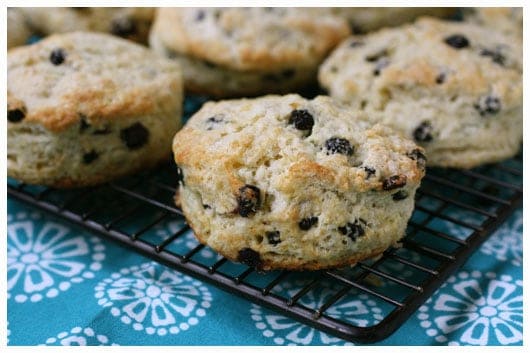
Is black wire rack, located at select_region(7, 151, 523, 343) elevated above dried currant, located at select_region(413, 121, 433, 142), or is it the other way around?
dried currant, located at select_region(413, 121, 433, 142)

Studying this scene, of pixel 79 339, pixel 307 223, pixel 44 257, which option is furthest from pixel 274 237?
pixel 44 257

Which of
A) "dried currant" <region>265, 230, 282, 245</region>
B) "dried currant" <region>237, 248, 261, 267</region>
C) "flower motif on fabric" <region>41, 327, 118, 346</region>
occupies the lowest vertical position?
"flower motif on fabric" <region>41, 327, 118, 346</region>

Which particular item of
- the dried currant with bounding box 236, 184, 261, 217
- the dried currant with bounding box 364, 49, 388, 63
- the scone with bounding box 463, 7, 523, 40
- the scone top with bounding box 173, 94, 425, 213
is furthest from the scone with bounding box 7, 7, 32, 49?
the scone with bounding box 463, 7, 523, 40

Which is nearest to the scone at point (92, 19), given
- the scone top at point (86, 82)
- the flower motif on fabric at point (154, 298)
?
the scone top at point (86, 82)

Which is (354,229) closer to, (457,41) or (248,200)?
(248,200)

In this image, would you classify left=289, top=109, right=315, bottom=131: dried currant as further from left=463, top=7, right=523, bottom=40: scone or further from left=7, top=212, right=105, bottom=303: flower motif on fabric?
left=463, top=7, right=523, bottom=40: scone

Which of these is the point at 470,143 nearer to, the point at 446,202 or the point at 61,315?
the point at 446,202
